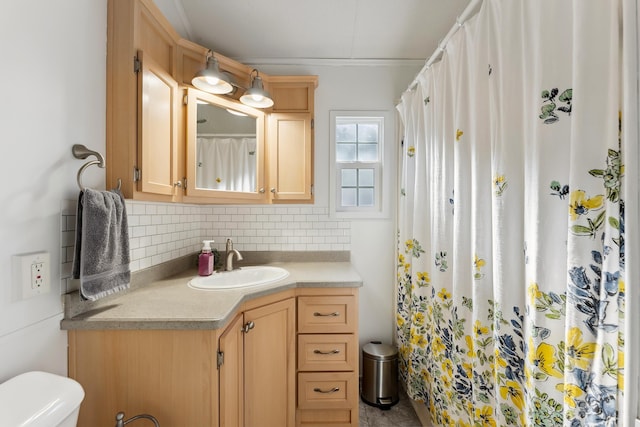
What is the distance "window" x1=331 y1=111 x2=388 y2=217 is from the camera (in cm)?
227

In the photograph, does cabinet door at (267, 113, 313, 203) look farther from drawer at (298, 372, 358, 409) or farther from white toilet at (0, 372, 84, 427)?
white toilet at (0, 372, 84, 427)

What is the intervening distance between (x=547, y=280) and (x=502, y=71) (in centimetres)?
67

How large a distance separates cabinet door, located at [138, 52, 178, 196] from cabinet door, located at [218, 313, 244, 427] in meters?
0.70

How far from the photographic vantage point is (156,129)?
A: 1293 mm

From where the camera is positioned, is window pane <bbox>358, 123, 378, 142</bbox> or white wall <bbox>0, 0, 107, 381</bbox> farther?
window pane <bbox>358, 123, 378, 142</bbox>

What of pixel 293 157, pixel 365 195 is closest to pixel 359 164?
pixel 365 195

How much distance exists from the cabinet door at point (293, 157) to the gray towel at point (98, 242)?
39.5 inches

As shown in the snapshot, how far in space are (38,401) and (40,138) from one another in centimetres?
76

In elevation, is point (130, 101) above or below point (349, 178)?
above

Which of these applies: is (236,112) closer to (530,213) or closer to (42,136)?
(42,136)

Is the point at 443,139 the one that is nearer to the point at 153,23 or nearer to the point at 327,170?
the point at 327,170

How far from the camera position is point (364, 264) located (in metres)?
2.23

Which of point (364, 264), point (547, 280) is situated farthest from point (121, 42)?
point (364, 264)

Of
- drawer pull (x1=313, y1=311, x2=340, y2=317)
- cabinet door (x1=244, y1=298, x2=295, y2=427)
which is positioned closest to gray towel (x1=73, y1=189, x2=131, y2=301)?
cabinet door (x1=244, y1=298, x2=295, y2=427)
